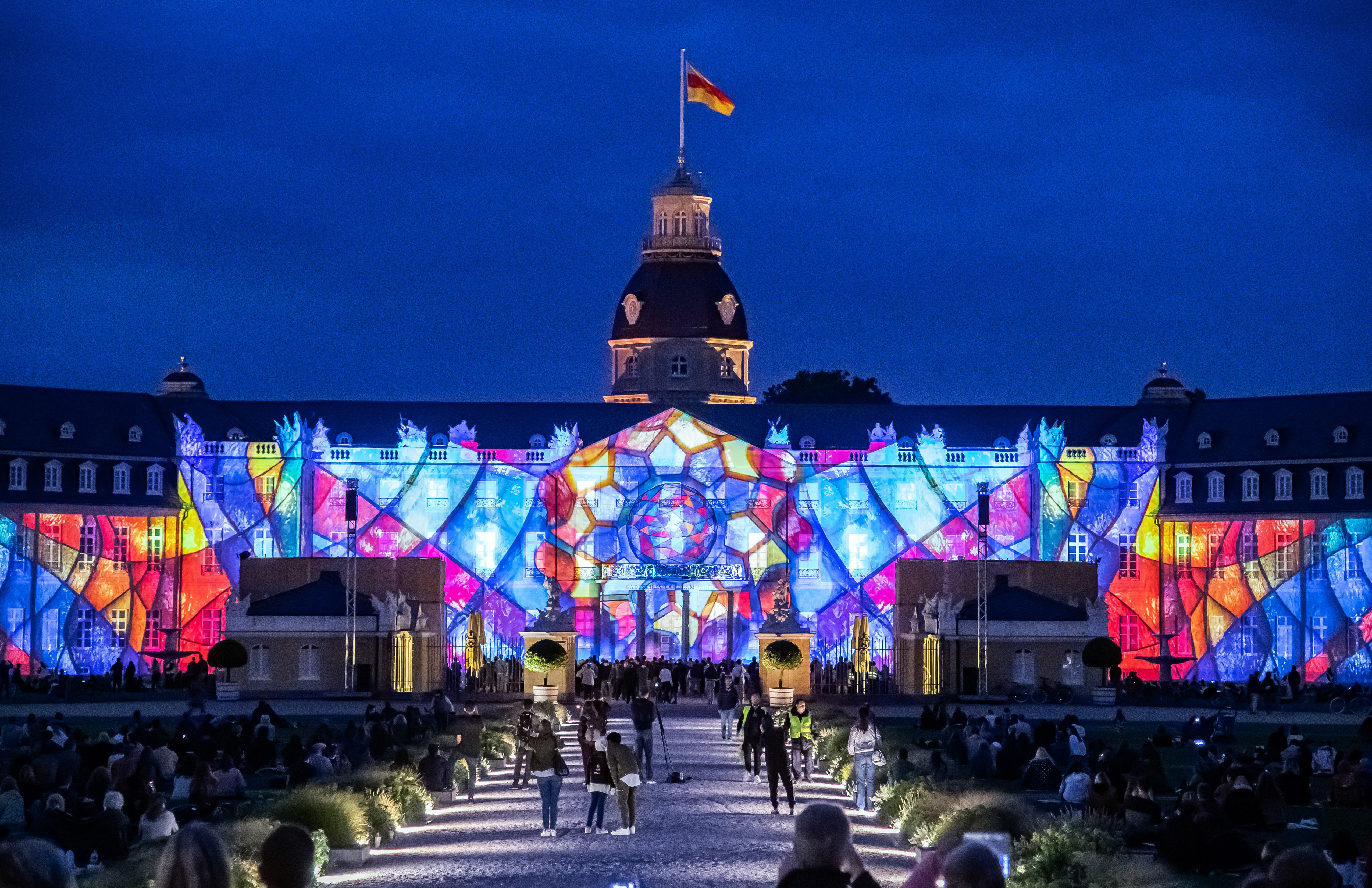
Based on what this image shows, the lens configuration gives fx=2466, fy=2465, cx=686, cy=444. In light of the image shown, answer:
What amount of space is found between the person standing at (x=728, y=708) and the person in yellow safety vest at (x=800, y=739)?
252 inches

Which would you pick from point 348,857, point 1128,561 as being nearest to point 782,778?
point 348,857

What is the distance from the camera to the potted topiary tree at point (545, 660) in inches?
2623

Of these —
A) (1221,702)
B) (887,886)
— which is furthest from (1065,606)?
(887,886)

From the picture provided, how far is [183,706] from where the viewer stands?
61250 millimetres

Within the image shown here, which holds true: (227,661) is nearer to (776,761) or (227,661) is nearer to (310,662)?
(310,662)

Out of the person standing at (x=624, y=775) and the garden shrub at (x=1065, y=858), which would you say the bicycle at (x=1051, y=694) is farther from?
the garden shrub at (x=1065, y=858)

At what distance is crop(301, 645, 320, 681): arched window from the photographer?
6988 centimetres

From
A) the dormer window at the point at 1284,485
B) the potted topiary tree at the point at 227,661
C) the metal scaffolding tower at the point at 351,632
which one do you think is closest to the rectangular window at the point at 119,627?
the metal scaffolding tower at the point at 351,632

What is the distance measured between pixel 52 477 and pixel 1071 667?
130 feet

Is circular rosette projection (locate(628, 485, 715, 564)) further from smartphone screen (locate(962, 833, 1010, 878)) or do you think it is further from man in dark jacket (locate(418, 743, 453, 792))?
smartphone screen (locate(962, 833, 1010, 878))

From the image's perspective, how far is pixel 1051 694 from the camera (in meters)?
67.9

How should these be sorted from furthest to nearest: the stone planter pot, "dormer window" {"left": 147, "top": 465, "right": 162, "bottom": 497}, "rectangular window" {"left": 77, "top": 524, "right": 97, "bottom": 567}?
"dormer window" {"left": 147, "top": 465, "right": 162, "bottom": 497}, "rectangular window" {"left": 77, "top": 524, "right": 97, "bottom": 567}, the stone planter pot

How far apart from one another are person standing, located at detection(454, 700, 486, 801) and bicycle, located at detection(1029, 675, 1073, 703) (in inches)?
1208

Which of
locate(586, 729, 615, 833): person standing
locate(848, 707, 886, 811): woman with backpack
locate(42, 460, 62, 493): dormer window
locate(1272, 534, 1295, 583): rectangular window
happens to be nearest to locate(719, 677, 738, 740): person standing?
locate(848, 707, 886, 811): woman with backpack
